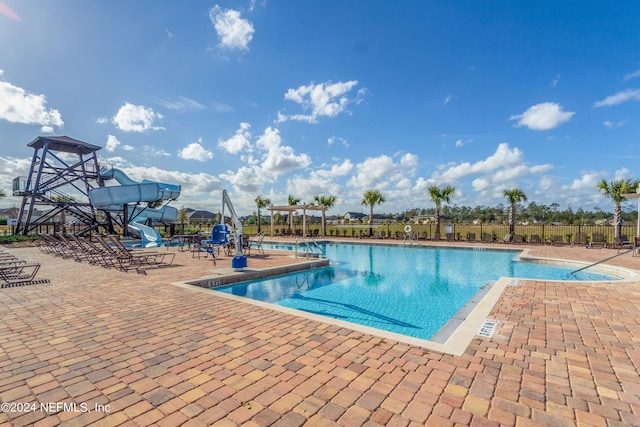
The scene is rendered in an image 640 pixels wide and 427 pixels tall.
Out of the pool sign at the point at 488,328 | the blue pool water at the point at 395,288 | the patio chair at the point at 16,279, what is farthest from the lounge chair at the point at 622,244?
the patio chair at the point at 16,279

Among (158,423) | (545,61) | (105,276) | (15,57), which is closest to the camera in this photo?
(158,423)

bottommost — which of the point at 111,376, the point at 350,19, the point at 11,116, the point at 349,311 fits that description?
the point at 349,311

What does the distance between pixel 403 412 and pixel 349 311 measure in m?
4.25

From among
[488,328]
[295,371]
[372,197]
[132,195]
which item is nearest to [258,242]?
[132,195]

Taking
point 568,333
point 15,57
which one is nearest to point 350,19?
point 568,333

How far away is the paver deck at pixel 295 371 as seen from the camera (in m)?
2.11

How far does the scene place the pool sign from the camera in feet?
12.0

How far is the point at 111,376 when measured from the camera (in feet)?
8.66

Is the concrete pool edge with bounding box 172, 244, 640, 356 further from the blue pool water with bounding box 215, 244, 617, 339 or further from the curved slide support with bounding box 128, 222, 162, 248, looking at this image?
the curved slide support with bounding box 128, 222, 162, 248

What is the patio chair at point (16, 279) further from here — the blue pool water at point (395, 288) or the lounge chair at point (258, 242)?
the lounge chair at point (258, 242)

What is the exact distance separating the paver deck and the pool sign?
105mm

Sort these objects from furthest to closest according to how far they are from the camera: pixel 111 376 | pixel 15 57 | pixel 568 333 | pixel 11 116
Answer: pixel 11 116 < pixel 15 57 < pixel 568 333 < pixel 111 376

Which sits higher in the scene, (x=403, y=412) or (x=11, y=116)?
(x=11, y=116)

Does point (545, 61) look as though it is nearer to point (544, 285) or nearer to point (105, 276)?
point (544, 285)
